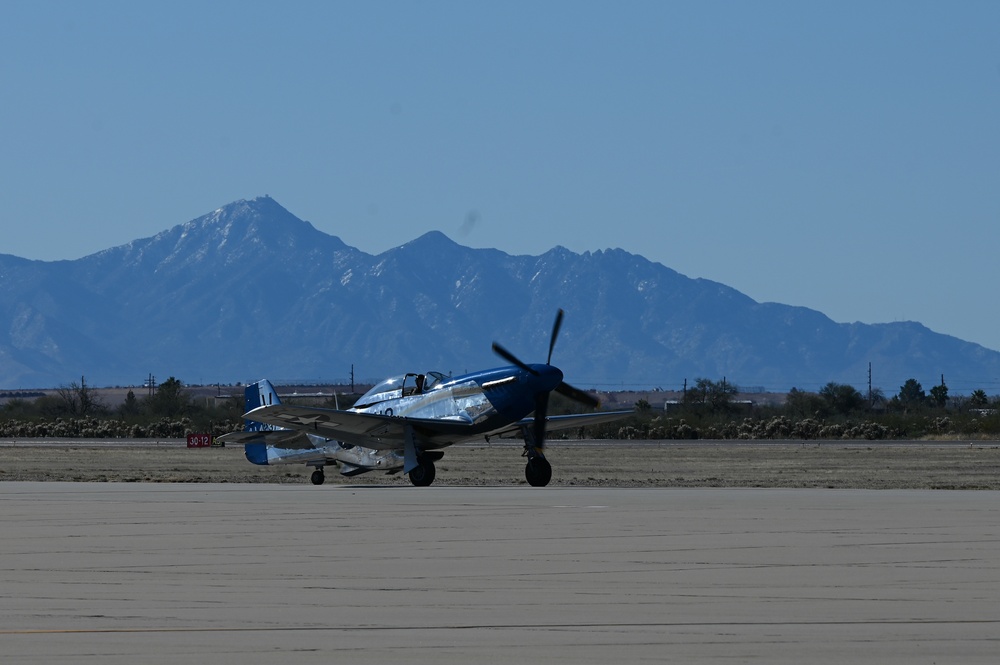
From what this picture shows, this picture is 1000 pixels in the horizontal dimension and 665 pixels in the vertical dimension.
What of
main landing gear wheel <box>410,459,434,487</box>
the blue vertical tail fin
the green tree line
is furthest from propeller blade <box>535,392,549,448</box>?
the green tree line

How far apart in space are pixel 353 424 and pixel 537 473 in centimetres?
476

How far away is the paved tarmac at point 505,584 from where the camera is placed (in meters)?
11.7

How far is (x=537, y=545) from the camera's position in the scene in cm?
1961

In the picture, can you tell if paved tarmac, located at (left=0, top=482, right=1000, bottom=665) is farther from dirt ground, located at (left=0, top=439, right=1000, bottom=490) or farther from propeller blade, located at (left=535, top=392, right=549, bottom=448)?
dirt ground, located at (left=0, top=439, right=1000, bottom=490)

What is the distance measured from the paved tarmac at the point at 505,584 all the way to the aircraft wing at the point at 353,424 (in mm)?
9727

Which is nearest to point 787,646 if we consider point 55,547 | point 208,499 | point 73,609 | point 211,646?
point 211,646

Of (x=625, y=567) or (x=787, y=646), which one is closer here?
(x=787, y=646)

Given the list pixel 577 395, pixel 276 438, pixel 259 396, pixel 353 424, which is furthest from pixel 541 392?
pixel 259 396

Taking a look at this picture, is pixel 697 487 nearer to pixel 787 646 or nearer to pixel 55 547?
pixel 55 547

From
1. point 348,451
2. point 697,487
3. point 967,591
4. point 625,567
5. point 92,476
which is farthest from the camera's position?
point 92,476

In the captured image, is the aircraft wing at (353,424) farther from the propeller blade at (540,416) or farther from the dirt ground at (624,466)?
the dirt ground at (624,466)

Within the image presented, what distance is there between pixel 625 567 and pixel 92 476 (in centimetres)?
2960

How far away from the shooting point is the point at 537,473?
1458 inches

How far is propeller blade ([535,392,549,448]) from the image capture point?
121 feet
